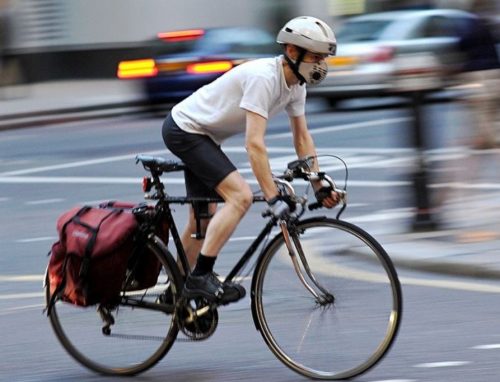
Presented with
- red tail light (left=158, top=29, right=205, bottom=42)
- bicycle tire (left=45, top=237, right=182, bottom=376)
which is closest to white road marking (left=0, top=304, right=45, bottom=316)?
bicycle tire (left=45, top=237, right=182, bottom=376)

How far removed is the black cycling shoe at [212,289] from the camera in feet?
20.1

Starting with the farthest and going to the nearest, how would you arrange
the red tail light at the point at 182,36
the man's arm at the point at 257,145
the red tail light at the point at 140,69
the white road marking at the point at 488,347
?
the red tail light at the point at 140,69, the red tail light at the point at 182,36, the white road marking at the point at 488,347, the man's arm at the point at 257,145

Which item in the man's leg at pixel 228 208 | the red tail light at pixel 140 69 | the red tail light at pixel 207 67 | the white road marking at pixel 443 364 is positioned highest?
the man's leg at pixel 228 208

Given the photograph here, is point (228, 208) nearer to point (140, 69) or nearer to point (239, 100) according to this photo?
point (239, 100)

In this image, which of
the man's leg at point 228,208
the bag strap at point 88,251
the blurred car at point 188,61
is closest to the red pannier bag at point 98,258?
the bag strap at point 88,251

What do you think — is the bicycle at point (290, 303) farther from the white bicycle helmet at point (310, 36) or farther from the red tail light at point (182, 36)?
the red tail light at point (182, 36)

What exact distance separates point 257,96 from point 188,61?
578 inches

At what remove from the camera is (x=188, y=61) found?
20.4m

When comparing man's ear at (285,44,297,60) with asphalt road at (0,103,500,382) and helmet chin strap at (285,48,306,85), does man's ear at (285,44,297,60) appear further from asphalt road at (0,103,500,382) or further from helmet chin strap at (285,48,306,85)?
asphalt road at (0,103,500,382)

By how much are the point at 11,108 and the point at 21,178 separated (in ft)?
29.4

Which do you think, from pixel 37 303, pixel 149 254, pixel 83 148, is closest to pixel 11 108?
pixel 83 148

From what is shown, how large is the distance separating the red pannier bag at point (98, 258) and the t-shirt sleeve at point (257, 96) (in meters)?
0.87

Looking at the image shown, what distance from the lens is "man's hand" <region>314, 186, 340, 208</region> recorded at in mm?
5961

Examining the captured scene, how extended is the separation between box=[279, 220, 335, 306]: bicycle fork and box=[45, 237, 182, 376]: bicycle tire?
59 cm
